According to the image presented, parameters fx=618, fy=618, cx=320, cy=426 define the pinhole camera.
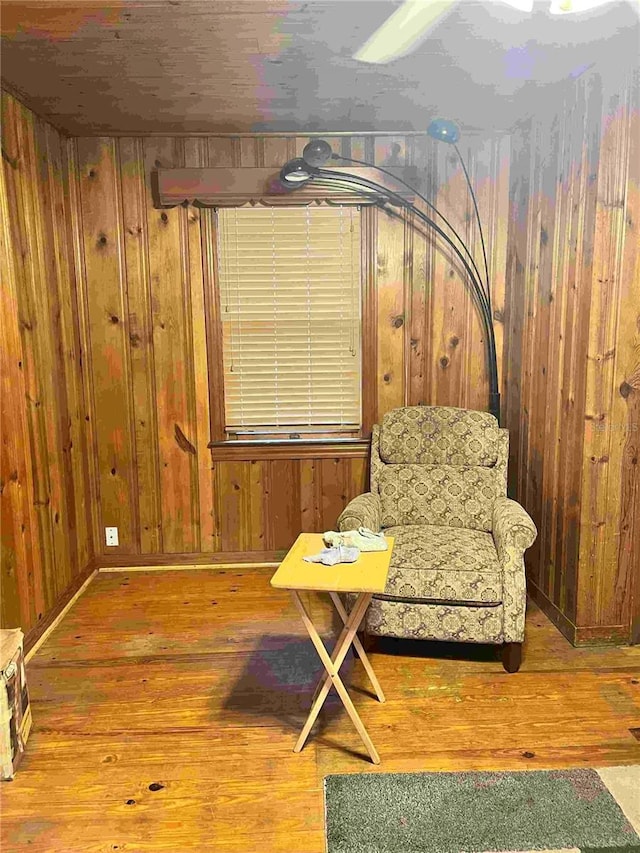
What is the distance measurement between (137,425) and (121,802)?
2294 millimetres

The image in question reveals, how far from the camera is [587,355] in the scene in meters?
2.76

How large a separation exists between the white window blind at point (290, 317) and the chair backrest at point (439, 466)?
1.88 feet

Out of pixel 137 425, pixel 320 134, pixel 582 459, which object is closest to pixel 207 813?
pixel 582 459

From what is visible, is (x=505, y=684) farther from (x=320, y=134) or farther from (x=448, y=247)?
(x=320, y=134)

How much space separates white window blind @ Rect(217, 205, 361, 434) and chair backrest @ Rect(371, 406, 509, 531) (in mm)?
572

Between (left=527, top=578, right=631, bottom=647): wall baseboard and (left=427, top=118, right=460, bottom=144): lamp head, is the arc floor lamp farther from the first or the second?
(left=527, top=578, right=631, bottom=647): wall baseboard

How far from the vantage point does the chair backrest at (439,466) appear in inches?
127

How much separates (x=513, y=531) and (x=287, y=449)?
1.60 m

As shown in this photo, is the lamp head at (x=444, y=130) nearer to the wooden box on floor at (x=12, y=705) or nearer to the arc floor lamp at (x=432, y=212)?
the arc floor lamp at (x=432, y=212)

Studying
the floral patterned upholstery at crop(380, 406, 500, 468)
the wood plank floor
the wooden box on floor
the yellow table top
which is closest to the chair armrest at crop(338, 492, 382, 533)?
the floral patterned upholstery at crop(380, 406, 500, 468)

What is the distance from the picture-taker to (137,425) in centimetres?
386

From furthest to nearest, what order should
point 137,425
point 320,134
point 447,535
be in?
point 137,425 < point 320,134 < point 447,535

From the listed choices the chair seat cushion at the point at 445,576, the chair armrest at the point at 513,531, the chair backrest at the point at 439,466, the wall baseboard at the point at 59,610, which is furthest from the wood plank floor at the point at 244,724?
the chair backrest at the point at 439,466

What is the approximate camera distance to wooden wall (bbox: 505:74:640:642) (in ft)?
8.79
